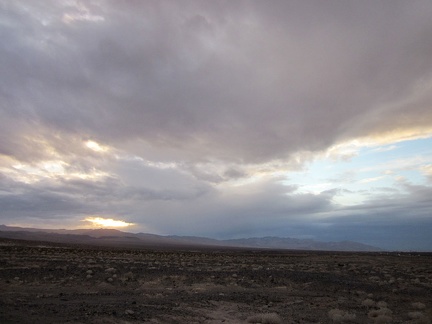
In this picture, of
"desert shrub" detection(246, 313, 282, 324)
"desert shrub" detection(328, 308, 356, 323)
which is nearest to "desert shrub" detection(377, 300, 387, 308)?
"desert shrub" detection(328, 308, 356, 323)

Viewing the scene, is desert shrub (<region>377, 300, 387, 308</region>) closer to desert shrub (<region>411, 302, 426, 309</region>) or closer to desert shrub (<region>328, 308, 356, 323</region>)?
desert shrub (<region>411, 302, 426, 309</region>)

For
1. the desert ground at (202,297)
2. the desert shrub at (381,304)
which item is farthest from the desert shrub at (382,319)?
the desert shrub at (381,304)

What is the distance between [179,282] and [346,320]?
12.1 metres

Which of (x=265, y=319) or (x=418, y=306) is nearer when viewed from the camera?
(x=265, y=319)

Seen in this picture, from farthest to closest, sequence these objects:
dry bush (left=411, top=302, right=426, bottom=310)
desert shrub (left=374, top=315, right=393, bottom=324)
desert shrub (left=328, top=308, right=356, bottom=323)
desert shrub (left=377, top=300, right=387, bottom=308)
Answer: desert shrub (left=377, top=300, right=387, bottom=308), dry bush (left=411, top=302, right=426, bottom=310), desert shrub (left=328, top=308, right=356, bottom=323), desert shrub (left=374, top=315, right=393, bottom=324)

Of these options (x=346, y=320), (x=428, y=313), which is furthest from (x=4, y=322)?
(x=428, y=313)

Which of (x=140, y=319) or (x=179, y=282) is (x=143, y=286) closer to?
(x=179, y=282)

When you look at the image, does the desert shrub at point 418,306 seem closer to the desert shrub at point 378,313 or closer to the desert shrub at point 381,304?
the desert shrub at point 381,304

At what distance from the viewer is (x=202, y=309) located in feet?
50.9

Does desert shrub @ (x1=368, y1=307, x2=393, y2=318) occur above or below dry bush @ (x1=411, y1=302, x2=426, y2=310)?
below

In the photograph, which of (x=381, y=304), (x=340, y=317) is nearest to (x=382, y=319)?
(x=340, y=317)

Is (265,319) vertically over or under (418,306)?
under

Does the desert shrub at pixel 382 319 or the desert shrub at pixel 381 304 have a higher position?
the desert shrub at pixel 381 304

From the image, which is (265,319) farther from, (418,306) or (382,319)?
(418,306)
